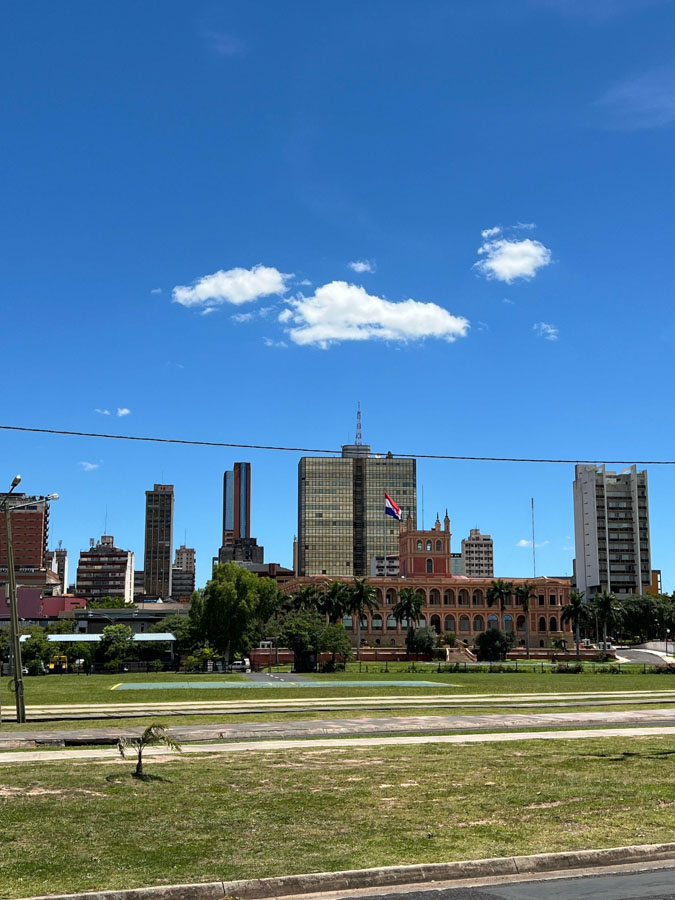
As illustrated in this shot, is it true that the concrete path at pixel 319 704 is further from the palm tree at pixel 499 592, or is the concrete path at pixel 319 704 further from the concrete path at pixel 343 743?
the palm tree at pixel 499 592

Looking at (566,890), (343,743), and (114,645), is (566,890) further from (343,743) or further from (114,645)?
(114,645)

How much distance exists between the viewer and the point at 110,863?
37.7 ft

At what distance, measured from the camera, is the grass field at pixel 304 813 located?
1162 cm

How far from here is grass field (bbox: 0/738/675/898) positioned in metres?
11.6

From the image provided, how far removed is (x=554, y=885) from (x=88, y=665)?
3410 inches

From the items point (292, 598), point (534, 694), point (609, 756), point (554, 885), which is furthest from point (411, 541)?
point (554, 885)

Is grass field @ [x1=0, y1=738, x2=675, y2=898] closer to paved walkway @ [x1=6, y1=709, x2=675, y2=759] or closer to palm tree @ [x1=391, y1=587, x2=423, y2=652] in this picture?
paved walkway @ [x1=6, y1=709, x2=675, y2=759]

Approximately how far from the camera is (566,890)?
36.3 feet

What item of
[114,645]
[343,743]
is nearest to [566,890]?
[343,743]

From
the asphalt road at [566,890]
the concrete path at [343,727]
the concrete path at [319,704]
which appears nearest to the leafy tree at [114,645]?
the concrete path at [319,704]

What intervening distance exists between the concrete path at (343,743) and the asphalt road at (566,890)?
38.1ft

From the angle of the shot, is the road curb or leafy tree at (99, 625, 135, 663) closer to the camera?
the road curb

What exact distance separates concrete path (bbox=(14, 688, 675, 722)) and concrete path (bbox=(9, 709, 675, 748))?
5740 millimetres

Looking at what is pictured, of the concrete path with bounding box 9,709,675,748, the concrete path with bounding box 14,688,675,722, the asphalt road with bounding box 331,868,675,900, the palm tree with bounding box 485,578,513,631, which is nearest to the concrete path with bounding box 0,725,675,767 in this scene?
the concrete path with bounding box 9,709,675,748
